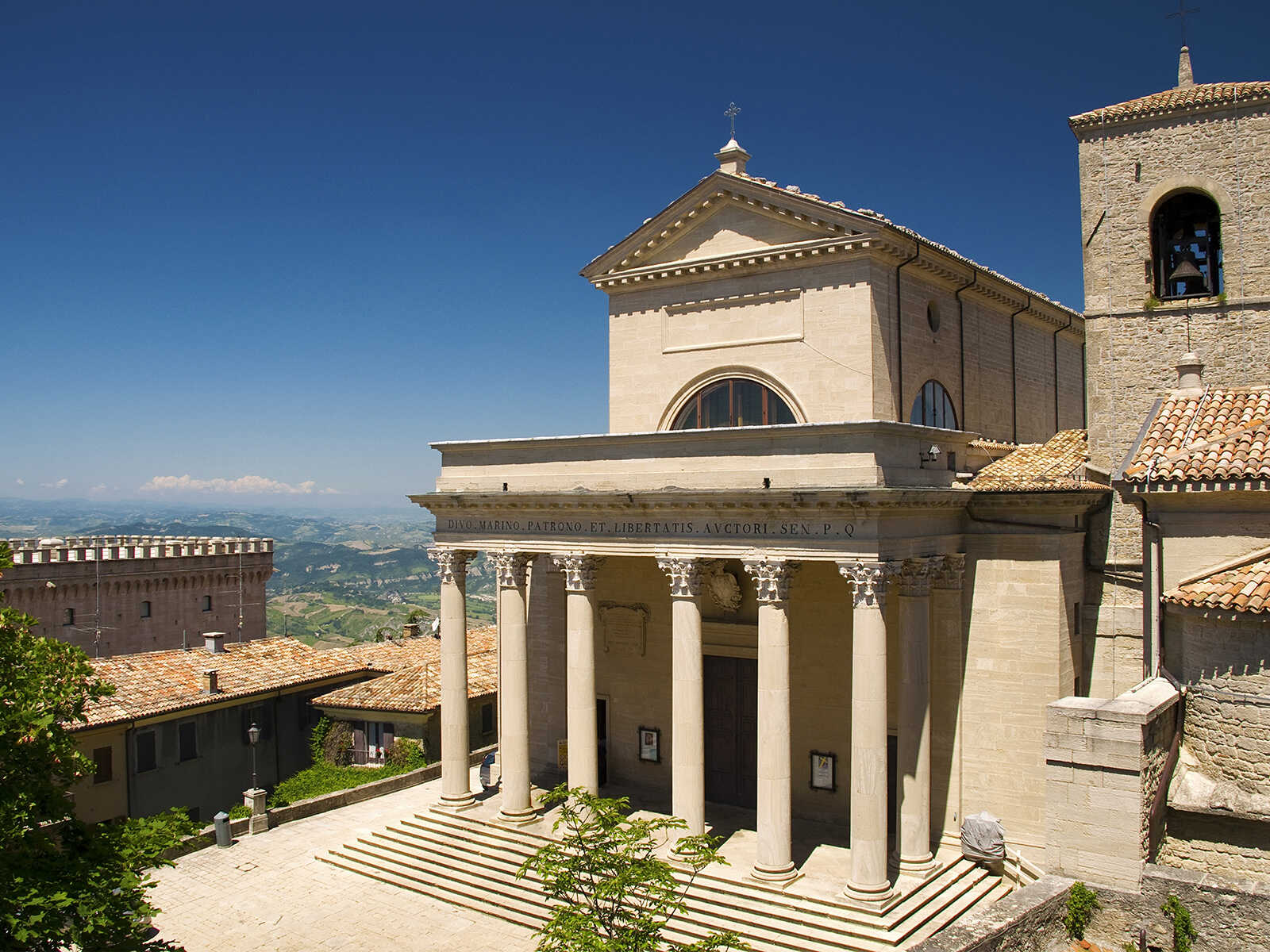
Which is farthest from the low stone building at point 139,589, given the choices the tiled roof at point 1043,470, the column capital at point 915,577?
the tiled roof at point 1043,470

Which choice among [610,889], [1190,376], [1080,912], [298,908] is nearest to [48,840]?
[610,889]

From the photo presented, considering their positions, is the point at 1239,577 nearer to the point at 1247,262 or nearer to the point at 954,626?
the point at 954,626

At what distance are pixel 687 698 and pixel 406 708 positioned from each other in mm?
15834

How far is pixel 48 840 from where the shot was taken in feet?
48.9

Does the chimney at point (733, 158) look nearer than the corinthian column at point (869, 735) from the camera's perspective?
No

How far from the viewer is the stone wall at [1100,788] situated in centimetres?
1595

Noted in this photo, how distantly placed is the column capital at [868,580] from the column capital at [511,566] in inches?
357

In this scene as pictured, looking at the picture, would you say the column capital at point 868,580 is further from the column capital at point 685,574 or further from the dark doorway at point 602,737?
the dark doorway at point 602,737

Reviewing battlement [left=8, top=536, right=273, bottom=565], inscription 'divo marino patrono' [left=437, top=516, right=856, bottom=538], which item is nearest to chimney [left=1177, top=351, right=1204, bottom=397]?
inscription 'divo marino patrono' [left=437, top=516, right=856, bottom=538]

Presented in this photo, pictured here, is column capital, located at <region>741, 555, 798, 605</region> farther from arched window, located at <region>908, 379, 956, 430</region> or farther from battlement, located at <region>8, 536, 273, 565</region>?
battlement, located at <region>8, 536, 273, 565</region>

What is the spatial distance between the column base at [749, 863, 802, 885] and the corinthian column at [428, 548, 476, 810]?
9.56m

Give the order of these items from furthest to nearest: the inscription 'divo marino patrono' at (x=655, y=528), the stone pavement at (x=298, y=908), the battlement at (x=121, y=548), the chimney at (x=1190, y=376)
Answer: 1. the battlement at (x=121, y=548)
2. the chimney at (x=1190, y=376)
3. the stone pavement at (x=298, y=908)
4. the inscription 'divo marino patrono' at (x=655, y=528)

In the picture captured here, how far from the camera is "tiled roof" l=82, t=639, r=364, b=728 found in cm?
3381

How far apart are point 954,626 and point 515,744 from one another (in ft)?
38.5
